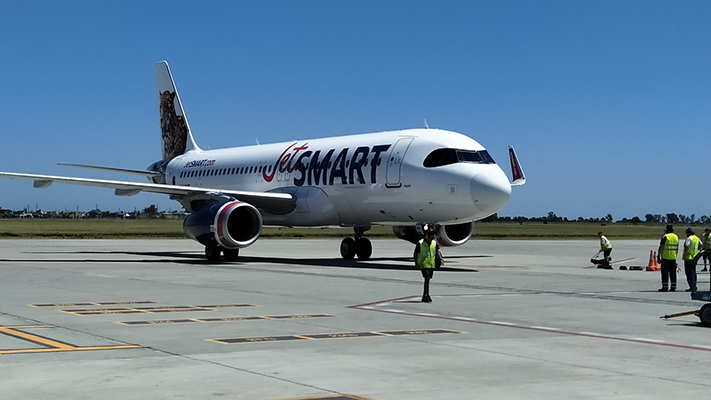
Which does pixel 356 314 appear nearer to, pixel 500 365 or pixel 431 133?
pixel 500 365

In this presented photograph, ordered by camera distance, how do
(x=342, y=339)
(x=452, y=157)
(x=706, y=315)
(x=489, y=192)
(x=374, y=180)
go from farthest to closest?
(x=374, y=180)
(x=452, y=157)
(x=489, y=192)
(x=706, y=315)
(x=342, y=339)

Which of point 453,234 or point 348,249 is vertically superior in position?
point 453,234

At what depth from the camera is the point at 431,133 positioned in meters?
30.2

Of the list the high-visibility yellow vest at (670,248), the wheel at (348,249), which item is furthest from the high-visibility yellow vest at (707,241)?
the wheel at (348,249)

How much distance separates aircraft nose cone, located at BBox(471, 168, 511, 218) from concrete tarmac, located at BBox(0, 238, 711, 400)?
4389mm

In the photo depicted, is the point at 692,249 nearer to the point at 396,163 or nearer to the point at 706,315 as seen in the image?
the point at 706,315

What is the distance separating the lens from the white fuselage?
28359mm

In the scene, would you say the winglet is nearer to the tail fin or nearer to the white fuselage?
the white fuselage

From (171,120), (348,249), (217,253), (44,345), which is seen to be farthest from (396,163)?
(171,120)

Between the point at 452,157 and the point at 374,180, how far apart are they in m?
3.05

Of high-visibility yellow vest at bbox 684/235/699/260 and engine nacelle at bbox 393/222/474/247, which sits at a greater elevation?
engine nacelle at bbox 393/222/474/247

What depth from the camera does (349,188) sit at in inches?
1245

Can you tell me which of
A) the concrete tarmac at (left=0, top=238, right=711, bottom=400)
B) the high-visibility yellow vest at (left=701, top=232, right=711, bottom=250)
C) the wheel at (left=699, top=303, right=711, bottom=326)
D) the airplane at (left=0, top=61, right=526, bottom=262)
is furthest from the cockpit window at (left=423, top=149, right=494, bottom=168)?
the wheel at (left=699, top=303, right=711, bottom=326)

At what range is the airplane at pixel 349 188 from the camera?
2861 centimetres
